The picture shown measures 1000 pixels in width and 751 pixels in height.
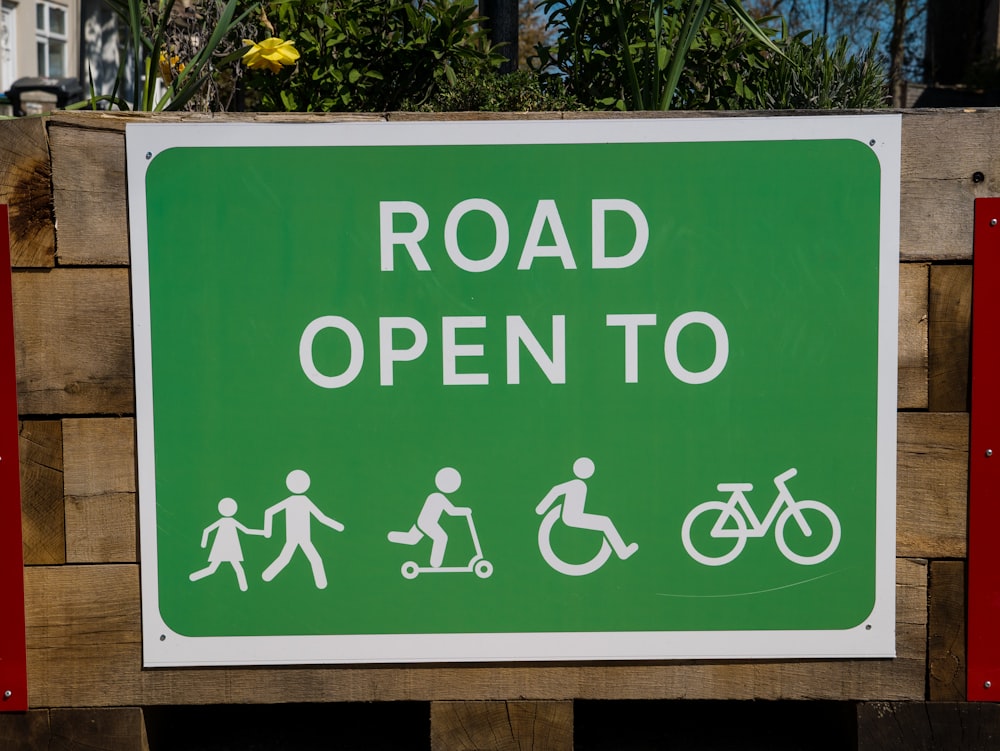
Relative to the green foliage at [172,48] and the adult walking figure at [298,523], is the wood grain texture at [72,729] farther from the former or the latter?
the green foliage at [172,48]

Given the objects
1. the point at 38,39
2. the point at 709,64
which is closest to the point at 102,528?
the point at 709,64

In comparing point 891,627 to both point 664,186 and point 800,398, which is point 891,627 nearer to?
point 800,398

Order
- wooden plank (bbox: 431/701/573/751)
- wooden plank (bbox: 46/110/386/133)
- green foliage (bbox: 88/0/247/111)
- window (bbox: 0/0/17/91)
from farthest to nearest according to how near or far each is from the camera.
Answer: window (bbox: 0/0/17/91) → green foliage (bbox: 88/0/247/111) → wooden plank (bbox: 431/701/573/751) → wooden plank (bbox: 46/110/386/133)

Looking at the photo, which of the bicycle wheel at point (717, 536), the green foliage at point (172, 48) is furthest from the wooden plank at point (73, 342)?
the bicycle wheel at point (717, 536)

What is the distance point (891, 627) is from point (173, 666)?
4.85ft

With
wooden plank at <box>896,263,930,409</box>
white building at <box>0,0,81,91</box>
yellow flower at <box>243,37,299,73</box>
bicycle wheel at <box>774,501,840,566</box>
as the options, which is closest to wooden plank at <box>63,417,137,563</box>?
yellow flower at <box>243,37,299,73</box>

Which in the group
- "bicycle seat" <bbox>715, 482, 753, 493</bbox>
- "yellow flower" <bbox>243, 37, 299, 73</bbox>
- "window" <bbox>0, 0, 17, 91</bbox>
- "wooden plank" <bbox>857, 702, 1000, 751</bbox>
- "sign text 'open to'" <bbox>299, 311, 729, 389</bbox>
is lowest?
"wooden plank" <bbox>857, 702, 1000, 751</bbox>

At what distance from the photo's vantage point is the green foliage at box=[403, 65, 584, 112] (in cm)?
254

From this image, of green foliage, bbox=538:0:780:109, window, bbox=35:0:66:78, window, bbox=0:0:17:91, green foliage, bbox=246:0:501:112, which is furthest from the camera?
window, bbox=35:0:66:78

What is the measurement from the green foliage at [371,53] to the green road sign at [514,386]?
0.93 metres

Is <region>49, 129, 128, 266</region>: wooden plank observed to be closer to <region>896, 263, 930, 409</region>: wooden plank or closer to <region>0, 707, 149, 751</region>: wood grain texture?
<region>0, 707, 149, 751</region>: wood grain texture

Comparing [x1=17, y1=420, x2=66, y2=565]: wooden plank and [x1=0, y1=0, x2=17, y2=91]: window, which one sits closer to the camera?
[x1=17, y1=420, x2=66, y2=565]: wooden plank

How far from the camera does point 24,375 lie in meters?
1.94

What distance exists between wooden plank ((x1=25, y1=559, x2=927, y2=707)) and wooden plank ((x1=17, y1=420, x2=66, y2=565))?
0.17ft
